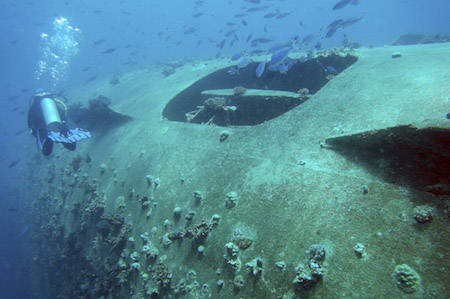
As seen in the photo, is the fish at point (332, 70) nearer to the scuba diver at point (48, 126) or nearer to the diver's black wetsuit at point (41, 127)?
the scuba diver at point (48, 126)

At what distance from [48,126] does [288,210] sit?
8662mm

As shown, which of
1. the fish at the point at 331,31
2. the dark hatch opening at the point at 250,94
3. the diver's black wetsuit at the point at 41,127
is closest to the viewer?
the dark hatch opening at the point at 250,94

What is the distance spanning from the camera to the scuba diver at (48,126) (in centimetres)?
736

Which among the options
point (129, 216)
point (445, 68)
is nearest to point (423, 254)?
point (445, 68)

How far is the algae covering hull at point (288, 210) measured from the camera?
2125mm

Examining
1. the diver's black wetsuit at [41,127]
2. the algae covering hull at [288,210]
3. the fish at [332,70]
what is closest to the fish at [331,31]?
the fish at [332,70]

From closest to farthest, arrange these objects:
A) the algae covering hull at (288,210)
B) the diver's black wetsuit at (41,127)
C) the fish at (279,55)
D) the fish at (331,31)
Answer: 1. the algae covering hull at (288,210)
2. the fish at (279,55)
3. the diver's black wetsuit at (41,127)
4. the fish at (331,31)

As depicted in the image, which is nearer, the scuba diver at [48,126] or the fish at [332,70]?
the fish at [332,70]

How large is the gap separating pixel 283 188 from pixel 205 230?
1.39 metres

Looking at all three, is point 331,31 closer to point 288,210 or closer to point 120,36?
point 288,210

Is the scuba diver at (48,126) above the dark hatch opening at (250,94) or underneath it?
above

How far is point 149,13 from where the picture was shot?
14888cm

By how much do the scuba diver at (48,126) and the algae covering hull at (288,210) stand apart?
289cm

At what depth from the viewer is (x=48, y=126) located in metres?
7.48
